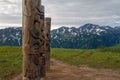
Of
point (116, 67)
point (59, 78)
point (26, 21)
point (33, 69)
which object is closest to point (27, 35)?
point (26, 21)

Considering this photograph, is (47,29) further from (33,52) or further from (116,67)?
(33,52)

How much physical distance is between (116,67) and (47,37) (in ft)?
30.7

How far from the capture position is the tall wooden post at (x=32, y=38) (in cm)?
1438

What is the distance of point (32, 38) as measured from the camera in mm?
14602

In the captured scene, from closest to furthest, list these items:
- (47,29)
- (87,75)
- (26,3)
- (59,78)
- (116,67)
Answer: (26,3) → (59,78) → (87,75) → (47,29) → (116,67)

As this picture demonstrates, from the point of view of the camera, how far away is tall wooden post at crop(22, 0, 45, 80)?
1438 cm

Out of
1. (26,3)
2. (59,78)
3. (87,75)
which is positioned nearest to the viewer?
(26,3)

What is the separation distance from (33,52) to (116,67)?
67.5 feet

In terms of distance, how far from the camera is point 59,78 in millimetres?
24641

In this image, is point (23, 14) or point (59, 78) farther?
point (59, 78)

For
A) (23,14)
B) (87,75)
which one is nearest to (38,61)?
(23,14)

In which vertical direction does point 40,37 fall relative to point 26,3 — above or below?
below

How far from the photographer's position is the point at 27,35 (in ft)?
47.6

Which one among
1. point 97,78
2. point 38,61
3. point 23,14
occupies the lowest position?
point 97,78
